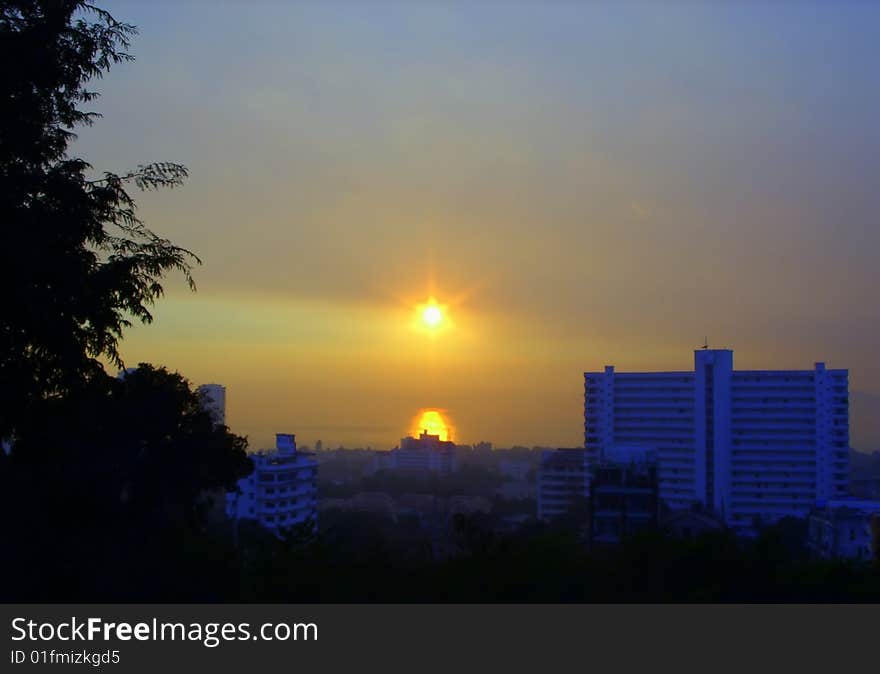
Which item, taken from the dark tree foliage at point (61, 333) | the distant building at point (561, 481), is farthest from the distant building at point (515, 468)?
the dark tree foliage at point (61, 333)

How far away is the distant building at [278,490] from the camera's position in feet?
101

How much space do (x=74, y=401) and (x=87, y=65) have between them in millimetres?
2533

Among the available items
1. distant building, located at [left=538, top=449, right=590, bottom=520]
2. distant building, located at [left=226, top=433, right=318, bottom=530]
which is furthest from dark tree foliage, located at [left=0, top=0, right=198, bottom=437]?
distant building, located at [left=538, top=449, right=590, bottom=520]

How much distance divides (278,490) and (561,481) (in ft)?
36.8

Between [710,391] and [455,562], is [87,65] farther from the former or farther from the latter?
[710,391]

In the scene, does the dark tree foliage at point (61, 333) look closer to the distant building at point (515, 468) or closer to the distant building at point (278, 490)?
the distant building at point (278, 490)

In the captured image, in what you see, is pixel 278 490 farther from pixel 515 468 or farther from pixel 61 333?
pixel 61 333

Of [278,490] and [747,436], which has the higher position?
[747,436]

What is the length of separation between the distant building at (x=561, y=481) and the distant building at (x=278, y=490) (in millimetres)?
8917

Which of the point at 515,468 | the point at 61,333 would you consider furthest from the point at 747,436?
the point at 61,333

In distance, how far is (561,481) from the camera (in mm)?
35219

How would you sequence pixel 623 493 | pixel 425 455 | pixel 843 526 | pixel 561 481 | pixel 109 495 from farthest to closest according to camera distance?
1. pixel 425 455
2. pixel 561 481
3. pixel 623 493
4. pixel 843 526
5. pixel 109 495

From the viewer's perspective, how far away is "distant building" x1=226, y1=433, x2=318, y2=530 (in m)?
30.8

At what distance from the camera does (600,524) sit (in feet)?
77.3
